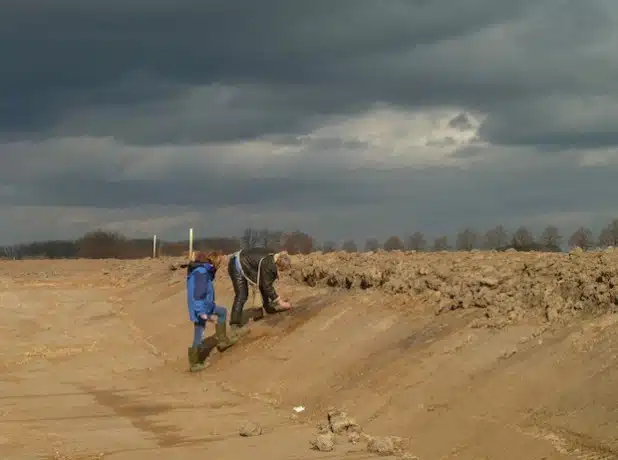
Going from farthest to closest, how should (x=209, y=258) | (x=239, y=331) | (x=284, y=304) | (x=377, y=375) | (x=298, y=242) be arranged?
(x=298, y=242)
(x=284, y=304)
(x=239, y=331)
(x=209, y=258)
(x=377, y=375)

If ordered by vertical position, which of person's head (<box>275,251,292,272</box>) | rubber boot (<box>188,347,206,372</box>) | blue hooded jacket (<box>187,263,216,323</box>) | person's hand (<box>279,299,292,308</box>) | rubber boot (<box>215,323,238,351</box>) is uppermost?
person's head (<box>275,251,292,272</box>)

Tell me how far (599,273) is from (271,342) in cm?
564

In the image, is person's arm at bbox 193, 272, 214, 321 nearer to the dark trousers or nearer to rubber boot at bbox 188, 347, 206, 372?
rubber boot at bbox 188, 347, 206, 372

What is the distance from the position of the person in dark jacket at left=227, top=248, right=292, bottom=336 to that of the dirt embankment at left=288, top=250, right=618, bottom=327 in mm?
1186

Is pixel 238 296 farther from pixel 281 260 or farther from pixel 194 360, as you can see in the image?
pixel 194 360

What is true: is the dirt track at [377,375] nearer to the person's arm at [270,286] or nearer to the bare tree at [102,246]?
the person's arm at [270,286]

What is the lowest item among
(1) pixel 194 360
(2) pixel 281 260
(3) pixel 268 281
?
(1) pixel 194 360

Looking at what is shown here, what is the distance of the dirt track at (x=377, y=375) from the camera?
8258 millimetres

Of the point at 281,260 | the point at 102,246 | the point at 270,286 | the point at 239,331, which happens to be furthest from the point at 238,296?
the point at 102,246

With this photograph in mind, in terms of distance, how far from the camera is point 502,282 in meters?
11.9

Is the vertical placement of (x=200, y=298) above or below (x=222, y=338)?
above

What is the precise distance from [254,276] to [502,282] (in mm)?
5281

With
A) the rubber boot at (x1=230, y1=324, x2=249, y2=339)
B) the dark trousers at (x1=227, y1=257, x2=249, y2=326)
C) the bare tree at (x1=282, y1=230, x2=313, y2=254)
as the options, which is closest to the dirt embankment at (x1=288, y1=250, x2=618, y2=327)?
the dark trousers at (x1=227, y1=257, x2=249, y2=326)

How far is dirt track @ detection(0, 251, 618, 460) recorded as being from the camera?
8.26m
